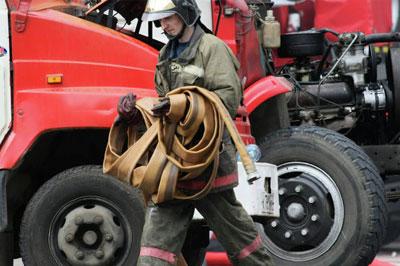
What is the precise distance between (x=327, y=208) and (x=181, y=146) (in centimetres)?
256

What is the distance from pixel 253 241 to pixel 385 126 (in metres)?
3.97

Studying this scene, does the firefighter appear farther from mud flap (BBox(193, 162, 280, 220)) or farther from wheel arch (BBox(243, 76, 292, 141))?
wheel arch (BBox(243, 76, 292, 141))

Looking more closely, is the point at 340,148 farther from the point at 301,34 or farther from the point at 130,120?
the point at 130,120

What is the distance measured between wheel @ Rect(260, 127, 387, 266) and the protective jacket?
6.97ft

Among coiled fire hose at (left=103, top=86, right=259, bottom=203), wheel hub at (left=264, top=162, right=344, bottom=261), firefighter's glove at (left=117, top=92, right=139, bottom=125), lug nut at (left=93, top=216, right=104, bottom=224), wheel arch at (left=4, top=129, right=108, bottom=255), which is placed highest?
firefighter's glove at (left=117, top=92, right=139, bottom=125)

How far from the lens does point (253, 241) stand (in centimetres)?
714

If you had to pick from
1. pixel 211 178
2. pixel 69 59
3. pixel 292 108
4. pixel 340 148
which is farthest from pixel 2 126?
pixel 292 108

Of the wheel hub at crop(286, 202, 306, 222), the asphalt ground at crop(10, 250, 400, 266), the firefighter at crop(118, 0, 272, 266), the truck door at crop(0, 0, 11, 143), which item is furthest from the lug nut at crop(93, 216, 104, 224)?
the asphalt ground at crop(10, 250, 400, 266)

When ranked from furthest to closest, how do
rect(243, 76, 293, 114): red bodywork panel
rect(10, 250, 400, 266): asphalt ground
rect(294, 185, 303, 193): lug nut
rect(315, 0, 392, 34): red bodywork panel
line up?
rect(315, 0, 392, 34): red bodywork panel, rect(10, 250, 400, 266): asphalt ground, rect(294, 185, 303, 193): lug nut, rect(243, 76, 293, 114): red bodywork panel

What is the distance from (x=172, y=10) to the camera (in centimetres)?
688

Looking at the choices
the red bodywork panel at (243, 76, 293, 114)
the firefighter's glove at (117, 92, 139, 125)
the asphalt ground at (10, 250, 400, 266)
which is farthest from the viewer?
the asphalt ground at (10, 250, 400, 266)

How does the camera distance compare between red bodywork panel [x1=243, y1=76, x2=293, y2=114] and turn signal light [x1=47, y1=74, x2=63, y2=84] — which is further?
red bodywork panel [x1=243, y1=76, x2=293, y2=114]

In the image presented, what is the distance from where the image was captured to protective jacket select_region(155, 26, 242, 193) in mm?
6828

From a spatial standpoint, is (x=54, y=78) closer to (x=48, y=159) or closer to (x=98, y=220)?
(x=48, y=159)
